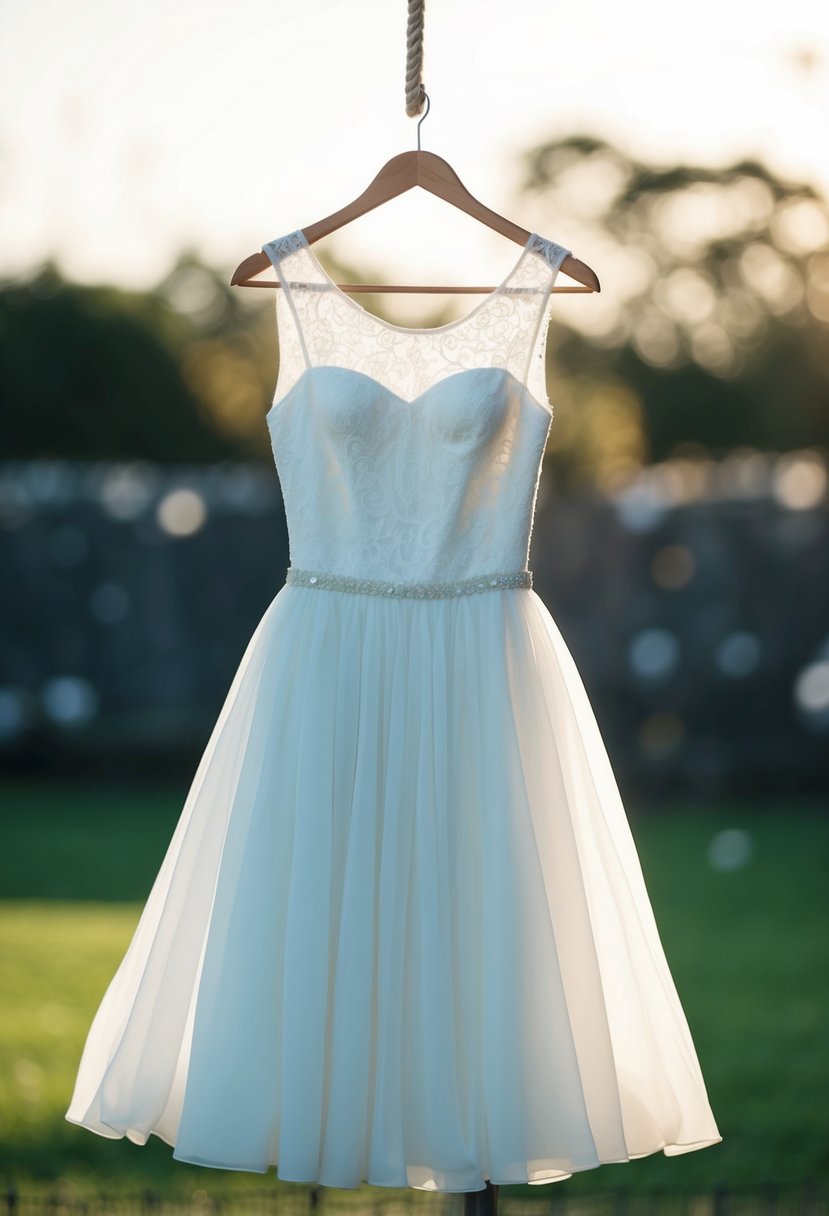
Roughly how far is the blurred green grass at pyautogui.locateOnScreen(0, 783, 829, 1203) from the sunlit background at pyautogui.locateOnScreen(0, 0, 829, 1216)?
0.02m

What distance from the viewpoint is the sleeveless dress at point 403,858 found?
5.76ft

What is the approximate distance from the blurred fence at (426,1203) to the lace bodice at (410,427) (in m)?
1.49

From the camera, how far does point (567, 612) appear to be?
26.1ft

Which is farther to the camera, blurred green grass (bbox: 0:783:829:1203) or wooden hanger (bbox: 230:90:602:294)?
blurred green grass (bbox: 0:783:829:1203)

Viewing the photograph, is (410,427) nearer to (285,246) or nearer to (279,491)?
(285,246)

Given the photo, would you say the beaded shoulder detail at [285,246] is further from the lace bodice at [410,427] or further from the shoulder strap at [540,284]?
the shoulder strap at [540,284]

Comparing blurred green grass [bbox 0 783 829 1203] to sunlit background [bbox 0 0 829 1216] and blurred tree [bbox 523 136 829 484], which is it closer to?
sunlit background [bbox 0 0 829 1216]

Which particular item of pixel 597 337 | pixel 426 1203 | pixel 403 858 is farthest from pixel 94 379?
pixel 403 858

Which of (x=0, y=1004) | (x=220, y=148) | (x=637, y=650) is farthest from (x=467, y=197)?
(x=220, y=148)

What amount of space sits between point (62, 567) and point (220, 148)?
400 centimetres

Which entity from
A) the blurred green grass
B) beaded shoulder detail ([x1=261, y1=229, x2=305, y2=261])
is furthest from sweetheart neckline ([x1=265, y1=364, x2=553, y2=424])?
the blurred green grass

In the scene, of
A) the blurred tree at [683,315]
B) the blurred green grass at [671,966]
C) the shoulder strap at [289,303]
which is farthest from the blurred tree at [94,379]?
the shoulder strap at [289,303]

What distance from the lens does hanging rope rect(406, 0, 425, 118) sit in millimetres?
2004

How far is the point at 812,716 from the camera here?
8.06 m
